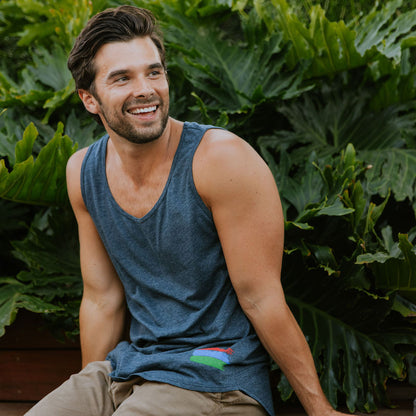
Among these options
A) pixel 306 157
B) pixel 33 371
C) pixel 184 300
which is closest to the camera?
pixel 184 300

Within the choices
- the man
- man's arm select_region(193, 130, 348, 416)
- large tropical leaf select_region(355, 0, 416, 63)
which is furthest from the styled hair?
large tropical leaf select_region(355, 0, 416, 63)

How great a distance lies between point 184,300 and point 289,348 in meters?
0.32

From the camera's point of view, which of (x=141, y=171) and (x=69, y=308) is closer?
(x=141, y=171)

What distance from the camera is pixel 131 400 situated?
1522 millimetres

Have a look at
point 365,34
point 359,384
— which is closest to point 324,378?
point 359,384

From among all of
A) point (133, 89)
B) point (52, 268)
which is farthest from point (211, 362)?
point (52, 268)

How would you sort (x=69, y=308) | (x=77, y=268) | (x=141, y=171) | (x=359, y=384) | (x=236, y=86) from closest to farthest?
(x=141, y=171)
(x=359, y=384)
(x=69, y=308)
(x=77, y=268)
(x=236, y=86)

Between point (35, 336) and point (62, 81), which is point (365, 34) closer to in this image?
point (62, 81)

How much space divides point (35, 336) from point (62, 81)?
4.45 ft

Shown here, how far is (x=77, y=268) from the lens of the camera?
254 centimetres

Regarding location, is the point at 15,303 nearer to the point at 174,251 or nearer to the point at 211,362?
the point at 174,251

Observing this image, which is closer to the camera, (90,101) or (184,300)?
(184,300)

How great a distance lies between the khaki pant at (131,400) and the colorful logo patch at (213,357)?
8 cm

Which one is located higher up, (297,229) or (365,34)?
(365,34)
